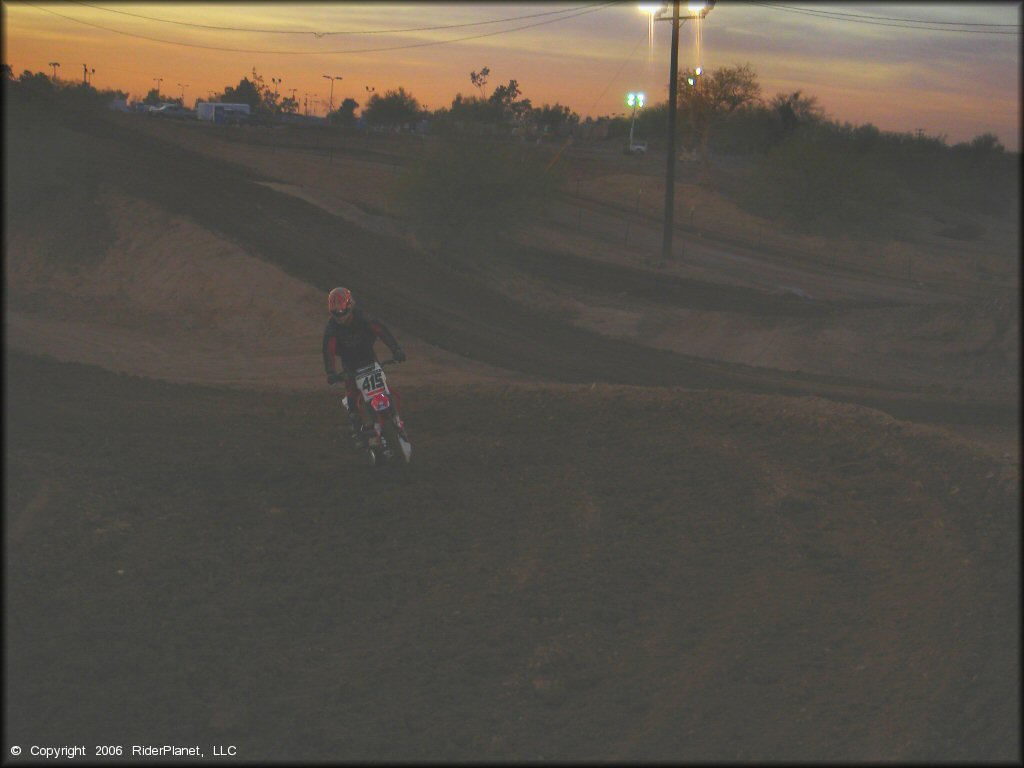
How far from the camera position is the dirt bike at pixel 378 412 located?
1084cm

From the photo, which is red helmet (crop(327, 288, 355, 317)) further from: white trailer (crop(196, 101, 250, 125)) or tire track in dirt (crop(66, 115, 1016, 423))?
white trailer (crop(196, 101, 250, 125))

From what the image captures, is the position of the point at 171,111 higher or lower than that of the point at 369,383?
higher

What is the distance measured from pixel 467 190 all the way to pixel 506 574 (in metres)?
25.3

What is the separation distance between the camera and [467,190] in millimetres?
32219

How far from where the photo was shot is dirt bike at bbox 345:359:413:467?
10.8 m

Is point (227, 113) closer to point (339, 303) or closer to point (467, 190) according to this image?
point (467, 190)

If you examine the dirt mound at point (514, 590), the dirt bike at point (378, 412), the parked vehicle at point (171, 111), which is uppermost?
the parked vehicle at point (171, 111)

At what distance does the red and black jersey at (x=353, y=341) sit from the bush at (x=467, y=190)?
71.1ft

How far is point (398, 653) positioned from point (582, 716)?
1.56m

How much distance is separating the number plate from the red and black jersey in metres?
0.15

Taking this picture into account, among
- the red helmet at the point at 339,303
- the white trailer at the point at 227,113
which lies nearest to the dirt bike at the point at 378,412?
the red helmet at the point at 339,303

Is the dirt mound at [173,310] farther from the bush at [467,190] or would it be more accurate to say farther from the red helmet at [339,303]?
the bush at [467,190]

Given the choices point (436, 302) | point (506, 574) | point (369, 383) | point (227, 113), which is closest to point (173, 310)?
point (436, 302)

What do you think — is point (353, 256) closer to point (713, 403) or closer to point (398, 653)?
point (713, 403)
